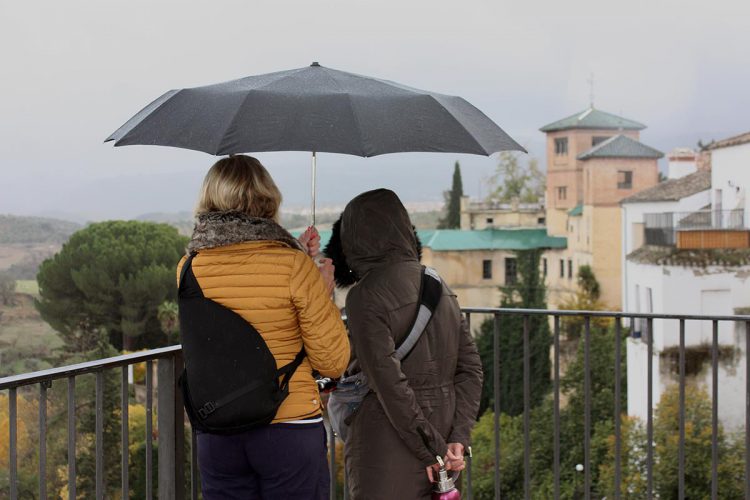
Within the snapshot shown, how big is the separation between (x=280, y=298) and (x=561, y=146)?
81.8 metres

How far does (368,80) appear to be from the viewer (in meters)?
2.74

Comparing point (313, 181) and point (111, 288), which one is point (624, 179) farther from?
point (313, 181)

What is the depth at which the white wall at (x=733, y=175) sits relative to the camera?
39.6 meters

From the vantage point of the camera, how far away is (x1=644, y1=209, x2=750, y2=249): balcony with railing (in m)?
39.8

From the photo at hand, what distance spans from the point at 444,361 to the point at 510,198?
8148cm

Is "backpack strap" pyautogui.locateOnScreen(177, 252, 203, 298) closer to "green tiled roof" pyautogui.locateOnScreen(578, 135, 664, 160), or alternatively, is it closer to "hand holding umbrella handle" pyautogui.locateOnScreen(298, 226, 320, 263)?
"hand holding umbrella handle" pyautogui.locateOnScreen(298, 226, 320, 263)

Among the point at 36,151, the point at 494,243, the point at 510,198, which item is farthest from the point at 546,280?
the point at 36,151

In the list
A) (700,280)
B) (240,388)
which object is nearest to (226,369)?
(240,388)

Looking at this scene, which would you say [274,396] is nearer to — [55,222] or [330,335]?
[330,335]

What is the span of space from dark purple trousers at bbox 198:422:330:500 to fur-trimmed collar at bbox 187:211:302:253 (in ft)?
1.54

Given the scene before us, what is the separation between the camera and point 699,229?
41406mm

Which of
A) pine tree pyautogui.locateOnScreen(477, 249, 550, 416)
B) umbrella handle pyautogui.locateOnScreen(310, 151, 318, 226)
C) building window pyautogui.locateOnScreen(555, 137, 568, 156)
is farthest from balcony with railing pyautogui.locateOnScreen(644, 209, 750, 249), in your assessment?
umbrella handle pyautogui.locateOnScreen(310, 151, 318, 226)

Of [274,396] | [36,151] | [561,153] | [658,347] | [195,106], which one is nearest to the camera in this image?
[274,396]

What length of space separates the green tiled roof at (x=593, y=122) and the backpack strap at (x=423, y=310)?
267 feet
